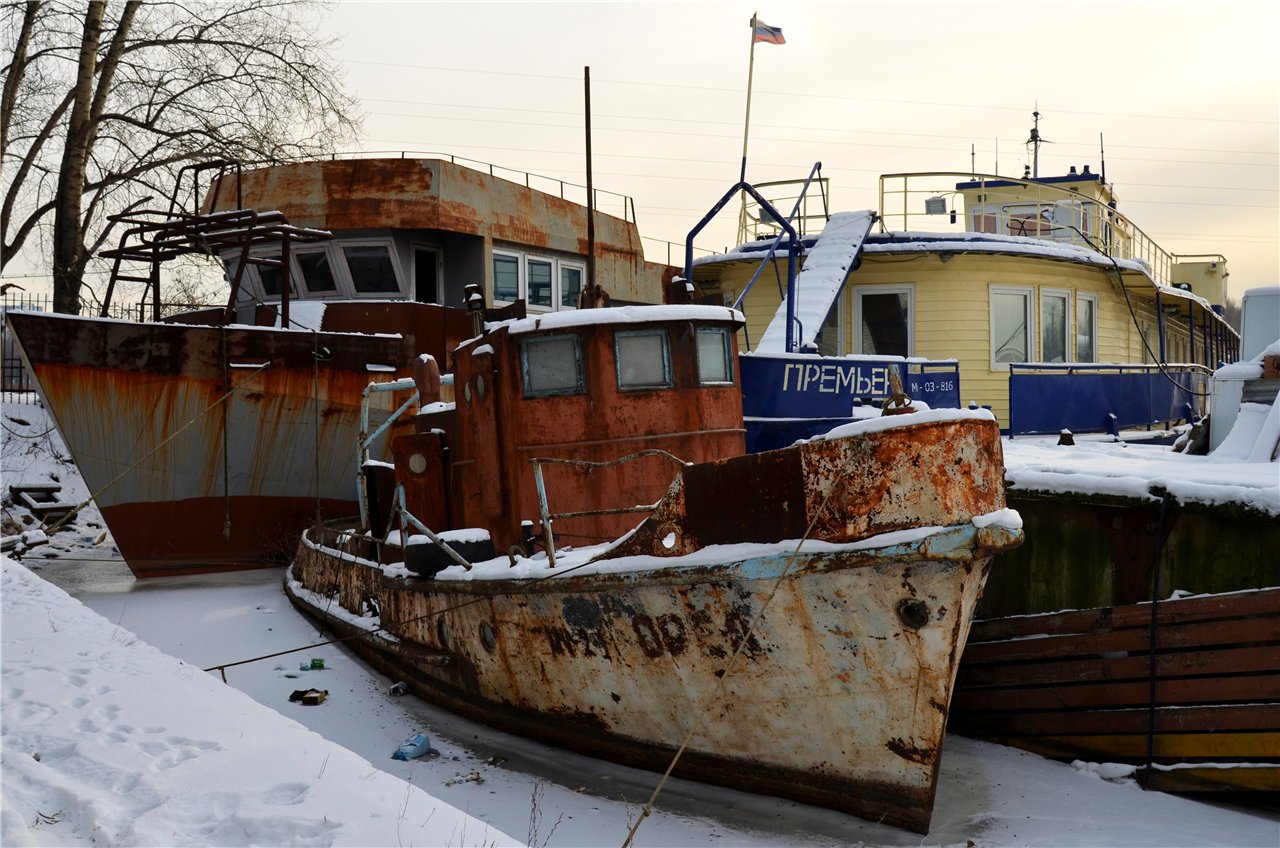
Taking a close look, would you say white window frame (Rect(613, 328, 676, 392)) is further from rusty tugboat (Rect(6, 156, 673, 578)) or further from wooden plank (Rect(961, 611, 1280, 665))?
rusty tugboat (Rect(6, 156, 673, 578))

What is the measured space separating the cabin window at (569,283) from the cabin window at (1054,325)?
7921 millimetres

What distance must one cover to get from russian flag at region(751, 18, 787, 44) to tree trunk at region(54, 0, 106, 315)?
11.5m

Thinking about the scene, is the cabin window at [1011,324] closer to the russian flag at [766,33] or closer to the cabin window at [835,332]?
the cabin window at [835,332]

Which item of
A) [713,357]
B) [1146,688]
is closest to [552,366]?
[713,357]

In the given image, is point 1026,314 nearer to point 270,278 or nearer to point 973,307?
point 973,307

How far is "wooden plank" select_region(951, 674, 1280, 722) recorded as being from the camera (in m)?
6.12

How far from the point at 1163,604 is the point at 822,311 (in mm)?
5890

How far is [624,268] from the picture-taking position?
1973 centimetres

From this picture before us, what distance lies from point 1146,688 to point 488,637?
4198 millimetres

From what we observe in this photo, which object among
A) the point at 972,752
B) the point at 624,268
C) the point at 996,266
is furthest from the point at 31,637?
the point at 624,268

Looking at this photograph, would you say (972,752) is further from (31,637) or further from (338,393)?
(338,393)

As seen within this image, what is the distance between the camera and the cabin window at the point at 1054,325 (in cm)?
1332

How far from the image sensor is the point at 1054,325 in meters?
13.5

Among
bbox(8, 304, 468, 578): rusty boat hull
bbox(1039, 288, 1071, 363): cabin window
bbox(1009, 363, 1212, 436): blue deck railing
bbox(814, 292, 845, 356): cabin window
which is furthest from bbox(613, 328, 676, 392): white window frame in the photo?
bbox(1039, 288, 1071, 363): cabin window
